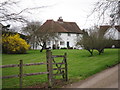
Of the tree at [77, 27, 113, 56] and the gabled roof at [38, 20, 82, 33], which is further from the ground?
the gabled roof at [38, 20, 82, 33]

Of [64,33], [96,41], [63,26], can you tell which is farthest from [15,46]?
[63,26]

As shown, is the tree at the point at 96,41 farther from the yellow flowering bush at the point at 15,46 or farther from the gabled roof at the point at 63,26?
the gabled roof at the point at 63,26

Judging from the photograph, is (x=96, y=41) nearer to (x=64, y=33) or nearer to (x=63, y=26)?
(x=64, y=33)

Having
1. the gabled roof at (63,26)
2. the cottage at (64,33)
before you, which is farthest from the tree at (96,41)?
the cottage at (64,33)

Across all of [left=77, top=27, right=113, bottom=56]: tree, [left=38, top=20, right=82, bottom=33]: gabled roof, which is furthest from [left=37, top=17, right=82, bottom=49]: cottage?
[left=77, top=27, right=113, bottom=56]: tree

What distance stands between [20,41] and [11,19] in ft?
75.6

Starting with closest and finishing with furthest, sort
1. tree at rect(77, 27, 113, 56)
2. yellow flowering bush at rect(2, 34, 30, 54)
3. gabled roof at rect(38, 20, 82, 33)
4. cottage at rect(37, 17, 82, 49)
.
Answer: tree at rect(77, 27, 113, 56) → yellow flowering bush at rect(2, 34, 30, 54) → gabled roof at rect(38, 20, 82, 33) → cottage at rect(37, 17, 82, 49)

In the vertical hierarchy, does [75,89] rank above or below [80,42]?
below

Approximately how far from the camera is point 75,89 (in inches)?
294

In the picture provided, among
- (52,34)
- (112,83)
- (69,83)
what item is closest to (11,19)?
(69,83)

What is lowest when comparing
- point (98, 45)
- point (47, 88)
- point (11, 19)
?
point (47, 88)

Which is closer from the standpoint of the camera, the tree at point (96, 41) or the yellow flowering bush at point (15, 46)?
the tree at point (96, 41)

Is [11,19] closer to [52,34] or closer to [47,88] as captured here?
[47,88]

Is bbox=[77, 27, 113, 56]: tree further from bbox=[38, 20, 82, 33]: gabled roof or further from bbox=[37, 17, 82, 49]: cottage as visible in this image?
bbox=[37, 17, 82, 49]: cottage
